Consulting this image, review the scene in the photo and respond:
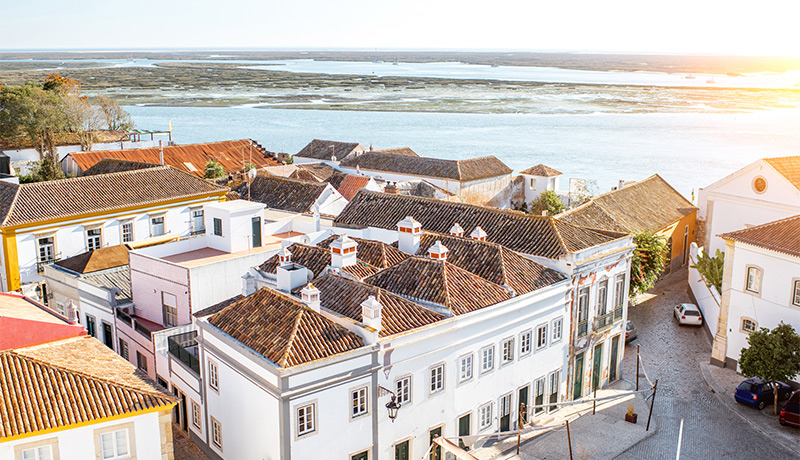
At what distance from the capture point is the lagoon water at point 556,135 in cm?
9206

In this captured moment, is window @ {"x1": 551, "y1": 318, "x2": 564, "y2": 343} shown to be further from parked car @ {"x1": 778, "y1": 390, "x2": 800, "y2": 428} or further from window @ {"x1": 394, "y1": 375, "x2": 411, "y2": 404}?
parked car @ {"x1": 778, "y1": 390, "x2": 800, "y2": 428}

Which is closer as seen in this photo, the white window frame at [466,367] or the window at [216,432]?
the window at [216,432]

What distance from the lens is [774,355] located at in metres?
24.4

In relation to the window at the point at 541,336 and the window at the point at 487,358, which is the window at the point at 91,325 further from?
the window at the point at 541,336

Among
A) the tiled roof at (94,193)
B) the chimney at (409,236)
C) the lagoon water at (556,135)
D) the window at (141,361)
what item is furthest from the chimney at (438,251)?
the lagoon water at (556,135)

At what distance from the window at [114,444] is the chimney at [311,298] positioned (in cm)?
544

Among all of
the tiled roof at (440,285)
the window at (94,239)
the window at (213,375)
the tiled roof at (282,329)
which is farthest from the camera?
the window at (94,239)

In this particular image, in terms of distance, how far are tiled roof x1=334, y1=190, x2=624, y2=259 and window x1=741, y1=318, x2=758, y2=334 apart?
616 centimetres

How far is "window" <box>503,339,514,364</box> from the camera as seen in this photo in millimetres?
22703

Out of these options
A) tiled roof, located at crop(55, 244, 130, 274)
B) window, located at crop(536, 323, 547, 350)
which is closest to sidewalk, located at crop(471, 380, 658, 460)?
window, located at crop(536, 323, 547, 350)

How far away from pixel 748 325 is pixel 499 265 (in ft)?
35.6

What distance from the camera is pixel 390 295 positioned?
68.6 ft

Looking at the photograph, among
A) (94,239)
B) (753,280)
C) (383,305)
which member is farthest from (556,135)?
(383,305)

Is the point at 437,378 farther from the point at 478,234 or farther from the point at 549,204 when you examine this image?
the point at 549,204
